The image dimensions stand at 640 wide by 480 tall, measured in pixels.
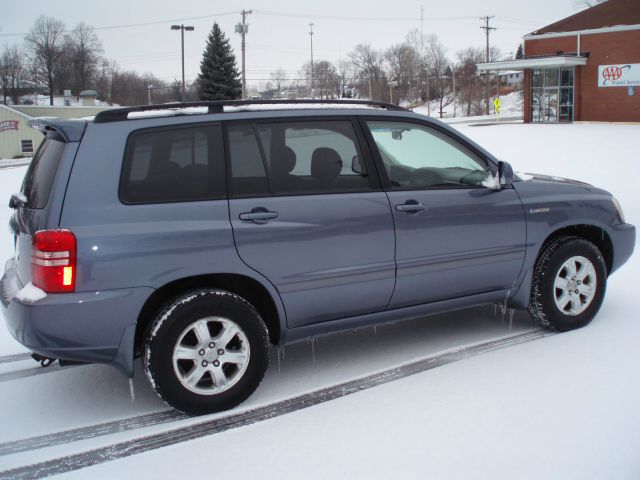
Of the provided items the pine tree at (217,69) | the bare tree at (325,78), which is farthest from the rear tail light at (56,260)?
the bare tree at (325,78)

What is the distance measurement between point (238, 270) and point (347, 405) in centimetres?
102

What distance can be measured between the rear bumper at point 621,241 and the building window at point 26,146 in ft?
210

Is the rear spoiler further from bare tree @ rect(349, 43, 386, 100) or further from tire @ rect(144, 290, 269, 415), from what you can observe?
bare tree @ rect(349, 43, 386, 100)

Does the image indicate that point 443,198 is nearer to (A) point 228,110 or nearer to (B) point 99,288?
(A) point 228,110

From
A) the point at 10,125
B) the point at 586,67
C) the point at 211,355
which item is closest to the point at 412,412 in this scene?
the point at 211,355

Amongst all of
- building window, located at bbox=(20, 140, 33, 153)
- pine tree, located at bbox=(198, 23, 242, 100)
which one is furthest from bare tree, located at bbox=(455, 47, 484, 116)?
building window, located at bbox=(20, 140, 33, 153)

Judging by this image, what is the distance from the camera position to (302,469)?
3262mm

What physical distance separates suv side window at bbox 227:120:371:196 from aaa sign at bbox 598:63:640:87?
39446 mm

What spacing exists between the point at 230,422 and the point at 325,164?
5.47 feet

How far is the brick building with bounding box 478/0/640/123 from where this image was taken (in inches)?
1534

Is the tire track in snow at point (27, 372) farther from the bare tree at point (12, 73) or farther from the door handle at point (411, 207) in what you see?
the bare tree at point (12, 73)

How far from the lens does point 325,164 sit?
427 cm

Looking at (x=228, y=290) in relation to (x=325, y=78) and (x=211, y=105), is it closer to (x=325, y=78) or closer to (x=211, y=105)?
(x=211, y=105)

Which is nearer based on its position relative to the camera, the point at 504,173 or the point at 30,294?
the point at 30,294
